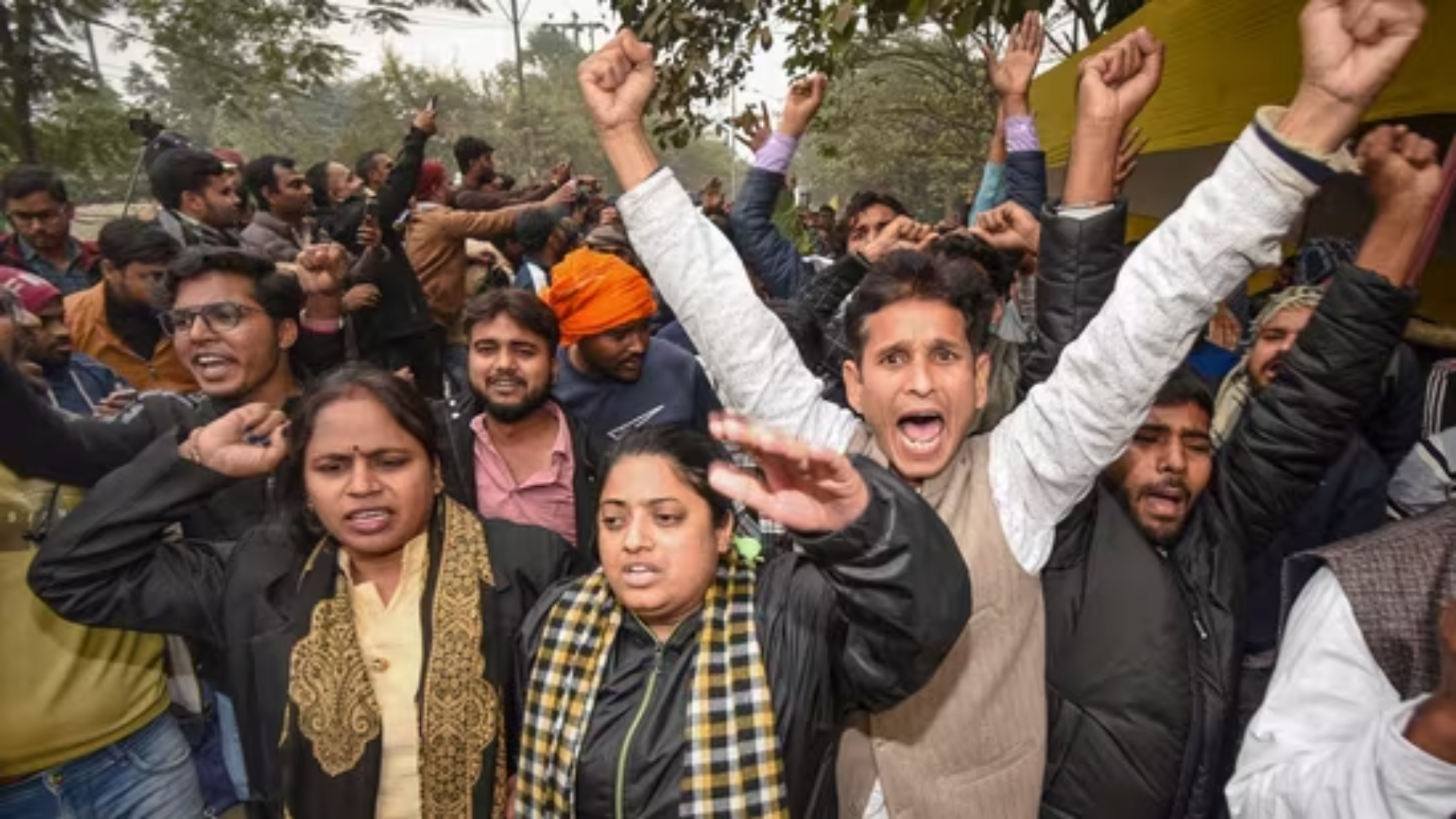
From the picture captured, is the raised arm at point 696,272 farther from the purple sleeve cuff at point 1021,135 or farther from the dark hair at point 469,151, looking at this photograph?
the dark hair at point 469,151

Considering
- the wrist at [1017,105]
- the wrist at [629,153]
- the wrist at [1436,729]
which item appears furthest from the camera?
the wrist at [1017,105]

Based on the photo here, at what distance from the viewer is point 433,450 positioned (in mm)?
2135

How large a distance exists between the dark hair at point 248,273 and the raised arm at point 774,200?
4.92 feet

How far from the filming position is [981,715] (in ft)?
5.57

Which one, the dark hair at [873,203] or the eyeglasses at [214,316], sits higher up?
the dark hair at [873,203]

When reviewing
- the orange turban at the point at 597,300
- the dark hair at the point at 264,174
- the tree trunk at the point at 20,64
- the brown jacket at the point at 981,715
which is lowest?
the brown jacket at the point at 981,715

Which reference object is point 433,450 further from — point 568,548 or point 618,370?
point 618,370

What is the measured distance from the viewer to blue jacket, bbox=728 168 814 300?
10.9ft

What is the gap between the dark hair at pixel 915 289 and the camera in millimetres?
1879

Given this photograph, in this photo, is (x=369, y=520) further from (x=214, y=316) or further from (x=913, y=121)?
(x=913, y=121)

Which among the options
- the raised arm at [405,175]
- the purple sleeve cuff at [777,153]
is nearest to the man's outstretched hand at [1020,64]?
the purple sleeve cuff at [777,153]

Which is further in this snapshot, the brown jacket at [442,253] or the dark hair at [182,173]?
the brown jacket at [442,253]

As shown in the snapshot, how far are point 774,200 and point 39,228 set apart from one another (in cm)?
397

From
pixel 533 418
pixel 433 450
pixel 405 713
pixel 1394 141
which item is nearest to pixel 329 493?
pixel 433 450
